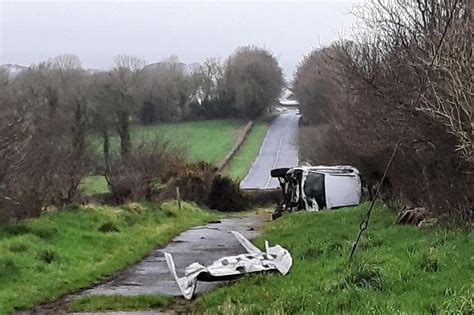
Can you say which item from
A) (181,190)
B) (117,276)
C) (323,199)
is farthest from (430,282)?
(181,190)

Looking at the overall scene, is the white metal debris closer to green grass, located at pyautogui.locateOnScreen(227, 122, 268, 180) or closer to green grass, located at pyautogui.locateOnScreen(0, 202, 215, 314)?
green grass, located at pyautogui.locateOnScreen(0, 202, 215, 314)

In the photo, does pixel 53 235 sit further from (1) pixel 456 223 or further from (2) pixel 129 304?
(1) pixel 456 223

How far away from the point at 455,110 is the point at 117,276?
278 inches

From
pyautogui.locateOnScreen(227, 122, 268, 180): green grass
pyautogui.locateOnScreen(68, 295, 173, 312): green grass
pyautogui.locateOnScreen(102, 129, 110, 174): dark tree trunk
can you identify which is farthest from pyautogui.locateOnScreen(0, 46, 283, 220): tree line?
pyautogui.locateOnScreen(68, 295, 173, 312): green grass

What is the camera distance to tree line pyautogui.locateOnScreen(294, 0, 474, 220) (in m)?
13.7

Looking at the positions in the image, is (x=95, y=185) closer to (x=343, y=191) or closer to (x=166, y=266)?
(x=343, y=191)

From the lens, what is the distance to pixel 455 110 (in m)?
14.1

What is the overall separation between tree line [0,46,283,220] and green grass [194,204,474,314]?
9.89m

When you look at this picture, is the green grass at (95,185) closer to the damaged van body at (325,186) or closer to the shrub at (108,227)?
the damaged van body at (325,186)

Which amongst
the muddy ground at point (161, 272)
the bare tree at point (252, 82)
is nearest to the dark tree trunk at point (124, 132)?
the muddy ground at point (161, 272)

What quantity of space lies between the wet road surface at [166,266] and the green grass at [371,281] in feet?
5.53

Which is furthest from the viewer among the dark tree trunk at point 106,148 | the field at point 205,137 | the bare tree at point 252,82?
the bare tree at point 252,82

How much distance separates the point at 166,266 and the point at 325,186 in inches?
621

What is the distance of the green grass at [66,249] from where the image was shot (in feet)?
44.1
